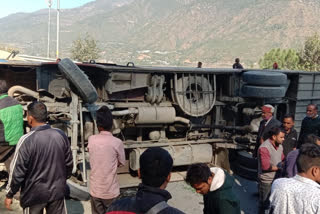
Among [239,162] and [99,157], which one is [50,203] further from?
[239,162]

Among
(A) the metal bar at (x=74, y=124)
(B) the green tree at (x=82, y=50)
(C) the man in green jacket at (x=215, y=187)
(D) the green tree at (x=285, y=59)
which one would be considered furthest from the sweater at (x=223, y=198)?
(B) the green tree at (x=82, y=50)

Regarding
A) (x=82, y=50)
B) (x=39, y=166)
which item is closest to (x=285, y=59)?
(x=82, y=50)

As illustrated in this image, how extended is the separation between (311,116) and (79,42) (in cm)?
3576

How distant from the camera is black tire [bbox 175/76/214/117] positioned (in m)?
6.88

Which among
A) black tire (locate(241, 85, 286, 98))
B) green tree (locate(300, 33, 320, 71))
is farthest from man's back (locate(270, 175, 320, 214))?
green tree (locate(300, 33, 320, 71))

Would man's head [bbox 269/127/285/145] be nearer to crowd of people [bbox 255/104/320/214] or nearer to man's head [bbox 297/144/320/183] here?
crowd of people [bbox 255/104/320/214]

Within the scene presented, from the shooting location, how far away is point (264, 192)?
4.57m

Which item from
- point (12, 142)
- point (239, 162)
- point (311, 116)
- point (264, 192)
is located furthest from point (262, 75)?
point (12, 142)

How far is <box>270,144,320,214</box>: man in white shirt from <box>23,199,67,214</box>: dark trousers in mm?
2128

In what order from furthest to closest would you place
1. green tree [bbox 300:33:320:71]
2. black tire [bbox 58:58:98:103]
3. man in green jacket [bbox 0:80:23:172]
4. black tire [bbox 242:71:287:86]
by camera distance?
1. green tree [bbox 300:33:320:71]
2. black tire [bbox 242:71:287:86]
3. black tire [bbox 58:58:98:103]
4. man in green jacket [bbox 0:80:23:172]

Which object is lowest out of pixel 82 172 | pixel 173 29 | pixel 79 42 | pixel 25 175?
pixel 82 172

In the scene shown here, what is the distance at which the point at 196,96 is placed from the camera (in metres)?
7.01

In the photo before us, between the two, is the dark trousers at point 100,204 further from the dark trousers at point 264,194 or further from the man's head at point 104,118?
the dark trousers at point 264,194

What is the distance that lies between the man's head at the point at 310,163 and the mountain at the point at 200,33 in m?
81.4
